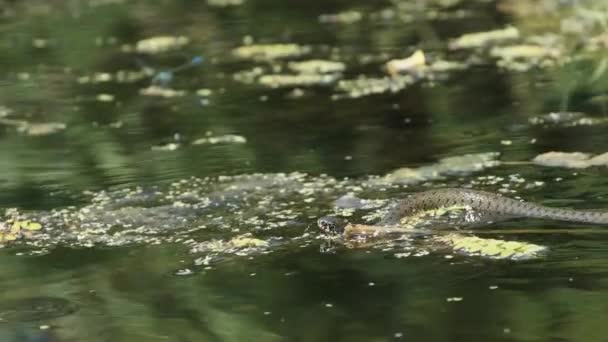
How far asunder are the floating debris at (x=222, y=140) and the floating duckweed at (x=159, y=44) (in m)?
4.78

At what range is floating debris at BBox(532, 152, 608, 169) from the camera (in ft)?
19.1

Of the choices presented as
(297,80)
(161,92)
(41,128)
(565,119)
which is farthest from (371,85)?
(41,128)

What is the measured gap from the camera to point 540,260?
14.6ft

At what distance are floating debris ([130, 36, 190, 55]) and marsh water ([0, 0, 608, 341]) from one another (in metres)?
0.04

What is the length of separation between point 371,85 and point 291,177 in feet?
10.4

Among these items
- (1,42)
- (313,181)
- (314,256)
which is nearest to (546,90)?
(313,181)

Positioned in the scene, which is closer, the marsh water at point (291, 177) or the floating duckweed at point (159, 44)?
the marsh water at point (291, 177)

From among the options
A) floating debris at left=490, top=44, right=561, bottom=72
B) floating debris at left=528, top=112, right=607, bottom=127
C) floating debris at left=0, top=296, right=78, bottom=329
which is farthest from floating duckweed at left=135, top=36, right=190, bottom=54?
floating debris at left=0, top=296, right=78, bottom=329

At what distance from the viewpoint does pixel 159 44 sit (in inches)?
493

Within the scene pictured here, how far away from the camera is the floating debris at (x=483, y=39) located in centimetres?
1070

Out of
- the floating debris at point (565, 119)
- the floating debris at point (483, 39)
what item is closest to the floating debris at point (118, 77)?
the floating debris at point (483, 39)

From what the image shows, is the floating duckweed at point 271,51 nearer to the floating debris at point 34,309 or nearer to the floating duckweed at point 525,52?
the floating duckweed at point 525,52

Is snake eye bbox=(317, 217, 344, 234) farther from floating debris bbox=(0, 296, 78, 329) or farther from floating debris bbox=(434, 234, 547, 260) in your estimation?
floating debris bbox=(0, 296, 78, 329)

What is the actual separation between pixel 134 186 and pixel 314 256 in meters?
1.84
